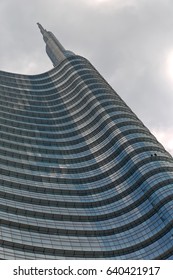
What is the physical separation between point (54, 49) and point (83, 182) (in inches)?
3810

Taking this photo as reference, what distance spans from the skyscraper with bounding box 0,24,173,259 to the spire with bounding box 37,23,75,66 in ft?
134

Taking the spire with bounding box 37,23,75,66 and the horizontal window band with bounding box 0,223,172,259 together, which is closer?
the horizontal window band with bounding box 0,223,172,259

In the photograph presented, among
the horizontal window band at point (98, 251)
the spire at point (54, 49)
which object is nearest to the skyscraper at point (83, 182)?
the horizontal window band at point (98, 251)

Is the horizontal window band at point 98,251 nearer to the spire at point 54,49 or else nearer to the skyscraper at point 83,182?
the skyscraper at point 83,182

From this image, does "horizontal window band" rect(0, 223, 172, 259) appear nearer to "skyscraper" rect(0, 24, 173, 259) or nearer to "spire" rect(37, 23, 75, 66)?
"skyscraper" rect(0, 24, 173, 259)

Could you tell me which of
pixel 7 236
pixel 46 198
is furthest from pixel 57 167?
pixel 7 236

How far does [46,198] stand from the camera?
7962 centimetres

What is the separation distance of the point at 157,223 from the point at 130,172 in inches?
575

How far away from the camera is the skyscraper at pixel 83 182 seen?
69688 mm

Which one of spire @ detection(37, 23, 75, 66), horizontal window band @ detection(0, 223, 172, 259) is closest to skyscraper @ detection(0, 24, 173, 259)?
horizontal window band @ detection(0, 223, 172, 259)

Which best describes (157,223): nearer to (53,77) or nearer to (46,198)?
(46,198)

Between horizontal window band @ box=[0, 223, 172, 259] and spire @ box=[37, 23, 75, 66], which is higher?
spire @ box=[37, 23, 75, 66]

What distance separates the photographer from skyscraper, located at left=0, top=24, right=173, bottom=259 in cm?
6969

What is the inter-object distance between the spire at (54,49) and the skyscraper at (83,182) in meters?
40.8
